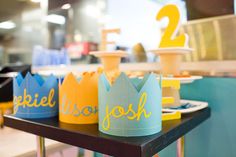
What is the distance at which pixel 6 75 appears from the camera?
1.43 m

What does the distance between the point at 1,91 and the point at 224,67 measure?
43.3 inches

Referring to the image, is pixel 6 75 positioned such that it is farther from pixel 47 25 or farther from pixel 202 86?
pixel 202 86

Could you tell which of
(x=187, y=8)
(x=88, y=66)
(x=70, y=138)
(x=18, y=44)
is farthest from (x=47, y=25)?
(x=70, y=138)

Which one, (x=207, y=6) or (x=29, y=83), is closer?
(x=29, y=83)

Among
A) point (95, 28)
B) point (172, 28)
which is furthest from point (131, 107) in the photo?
point (95, 28)

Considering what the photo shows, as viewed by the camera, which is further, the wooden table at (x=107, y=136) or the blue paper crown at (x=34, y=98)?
the blue paper crown at (x=34, y=98)

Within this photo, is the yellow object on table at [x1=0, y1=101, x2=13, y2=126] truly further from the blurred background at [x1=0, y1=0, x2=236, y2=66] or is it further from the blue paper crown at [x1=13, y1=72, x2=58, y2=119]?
the blue paper crown at [x1=13, y1=72, x2=58, y2=119]

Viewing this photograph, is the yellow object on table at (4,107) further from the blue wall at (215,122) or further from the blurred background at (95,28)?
the blue wall at (215,122)

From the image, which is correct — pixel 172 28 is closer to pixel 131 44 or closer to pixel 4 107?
pixel 131 44

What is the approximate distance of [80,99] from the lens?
0.53m

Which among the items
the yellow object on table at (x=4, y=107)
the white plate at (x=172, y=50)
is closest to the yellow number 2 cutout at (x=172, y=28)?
the white plate at (x=172, y=50)

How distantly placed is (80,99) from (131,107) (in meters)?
0.16

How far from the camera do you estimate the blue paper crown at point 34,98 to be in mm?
591

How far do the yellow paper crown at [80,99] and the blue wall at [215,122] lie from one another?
17.3 inches
